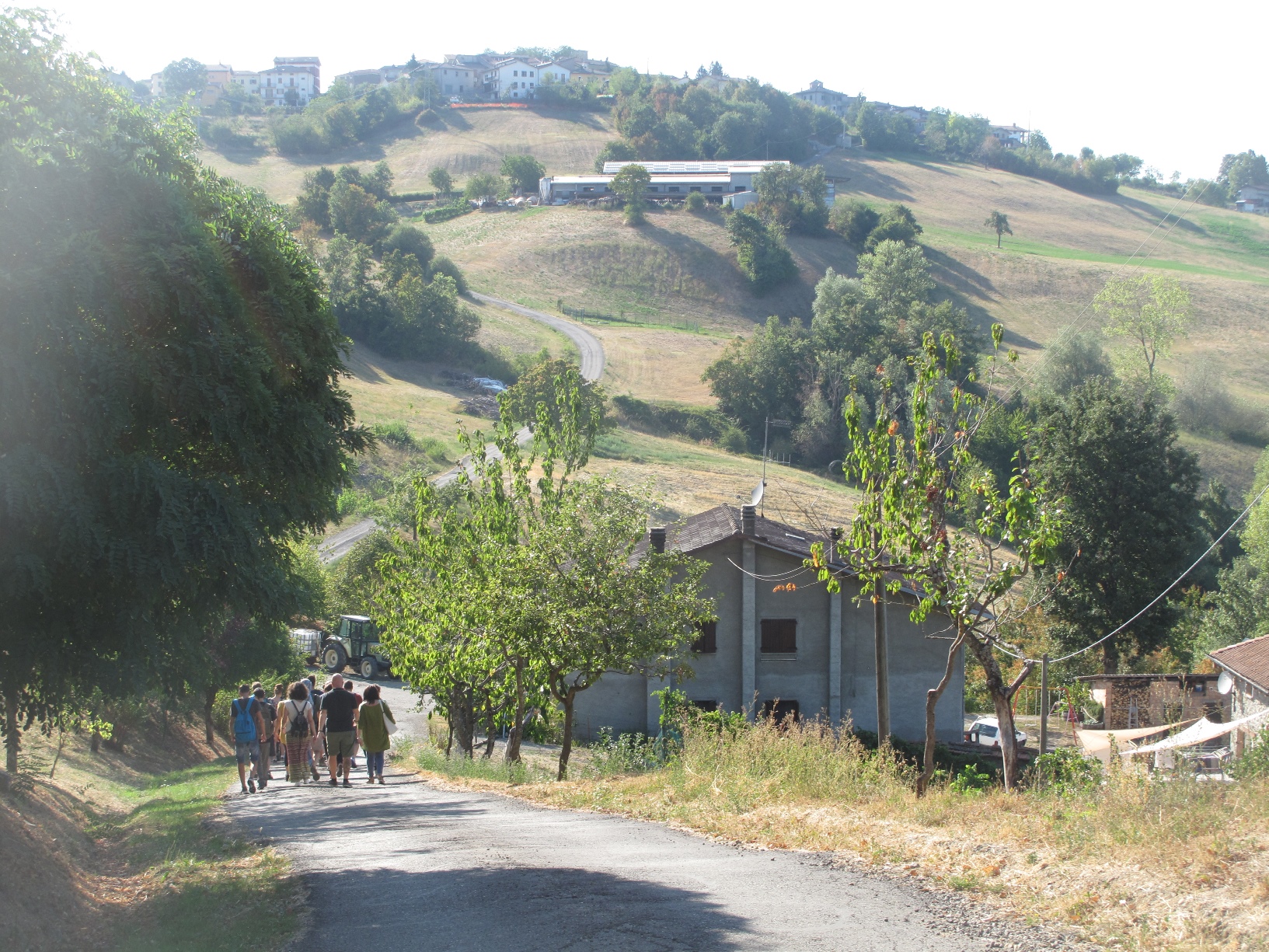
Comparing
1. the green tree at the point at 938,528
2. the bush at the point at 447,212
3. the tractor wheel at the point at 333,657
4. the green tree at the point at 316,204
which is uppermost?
the bush at the point at 447,212

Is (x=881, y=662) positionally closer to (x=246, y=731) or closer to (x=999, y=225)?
(x=246, y=731)

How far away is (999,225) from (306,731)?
11392cm

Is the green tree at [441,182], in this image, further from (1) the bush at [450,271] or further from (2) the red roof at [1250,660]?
(2) the red roof at [1250,660]

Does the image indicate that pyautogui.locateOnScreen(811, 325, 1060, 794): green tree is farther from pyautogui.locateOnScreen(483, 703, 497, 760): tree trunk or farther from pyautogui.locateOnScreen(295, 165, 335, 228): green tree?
pyautogui.locateOnScreen(295, 165, 335, 228): green tree

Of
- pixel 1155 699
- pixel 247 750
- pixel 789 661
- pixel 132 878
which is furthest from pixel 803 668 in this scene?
pixel 132 878

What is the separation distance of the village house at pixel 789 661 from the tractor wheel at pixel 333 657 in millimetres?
11182

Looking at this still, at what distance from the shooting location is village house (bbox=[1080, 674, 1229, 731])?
1079 inches

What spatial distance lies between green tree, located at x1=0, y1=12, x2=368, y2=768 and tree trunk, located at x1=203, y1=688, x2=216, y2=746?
48.5 feet

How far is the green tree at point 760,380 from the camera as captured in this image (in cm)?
7419

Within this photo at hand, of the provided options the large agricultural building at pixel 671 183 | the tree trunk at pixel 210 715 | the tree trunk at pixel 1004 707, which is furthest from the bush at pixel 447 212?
the tree trunk at pixel 1004 707

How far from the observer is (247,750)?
14438 mm

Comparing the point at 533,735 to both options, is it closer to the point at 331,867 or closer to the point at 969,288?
the point at 331,867

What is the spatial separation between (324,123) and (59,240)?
14930cm

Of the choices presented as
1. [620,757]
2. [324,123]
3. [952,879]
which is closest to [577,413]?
[620,757]
